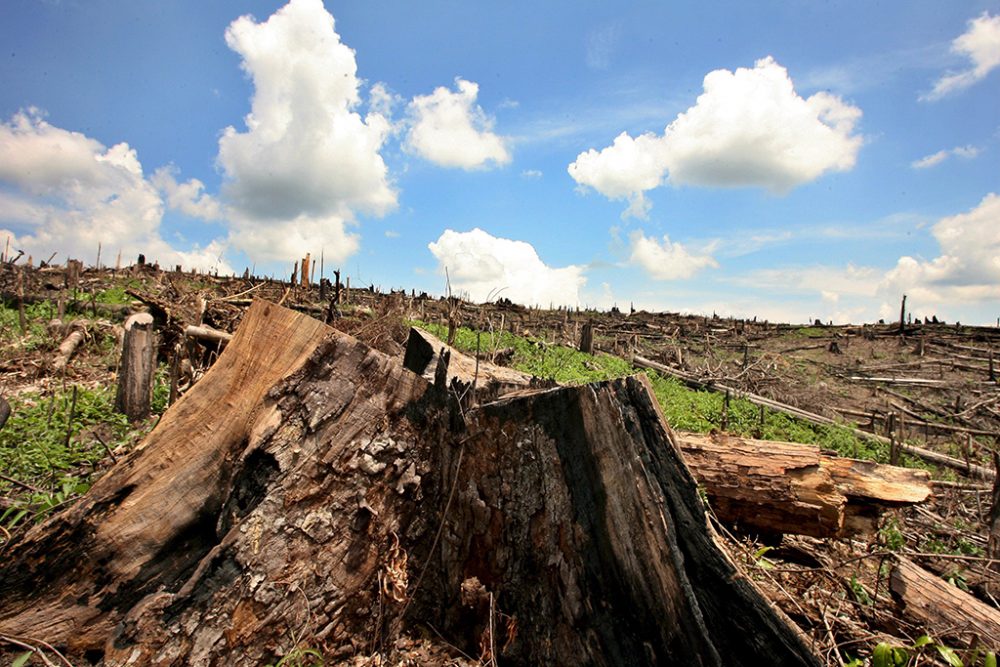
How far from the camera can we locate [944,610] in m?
2.96

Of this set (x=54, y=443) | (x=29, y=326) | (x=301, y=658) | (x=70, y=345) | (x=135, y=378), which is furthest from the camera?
(x=29, y=326)

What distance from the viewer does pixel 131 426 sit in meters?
5.32

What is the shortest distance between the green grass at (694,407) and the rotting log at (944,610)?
350 centimetres

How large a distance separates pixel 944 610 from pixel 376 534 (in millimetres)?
3300

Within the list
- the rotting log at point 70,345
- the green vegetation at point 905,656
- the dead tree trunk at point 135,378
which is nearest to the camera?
the green vegetation at point 905,656

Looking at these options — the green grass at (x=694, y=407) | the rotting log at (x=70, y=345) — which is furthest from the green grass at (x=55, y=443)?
the green grass at (x=694, y=407)

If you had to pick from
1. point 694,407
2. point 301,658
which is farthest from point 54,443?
point 694,407

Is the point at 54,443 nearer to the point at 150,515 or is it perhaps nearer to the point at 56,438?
the point at 56,438

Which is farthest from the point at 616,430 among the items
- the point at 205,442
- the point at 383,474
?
the point at 205,442

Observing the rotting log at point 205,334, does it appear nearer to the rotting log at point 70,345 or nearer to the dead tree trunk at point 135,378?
the dead tree trunk at point 135,378

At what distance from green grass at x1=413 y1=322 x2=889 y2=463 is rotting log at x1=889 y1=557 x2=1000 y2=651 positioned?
11.5 ft

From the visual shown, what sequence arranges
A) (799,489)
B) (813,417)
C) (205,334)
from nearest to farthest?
(799,489) → (205,334) → (813,417)

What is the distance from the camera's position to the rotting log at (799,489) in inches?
115

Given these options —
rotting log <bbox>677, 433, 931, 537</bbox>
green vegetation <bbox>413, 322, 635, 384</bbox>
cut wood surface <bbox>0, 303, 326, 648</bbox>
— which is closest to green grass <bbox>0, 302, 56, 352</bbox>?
green vegetation <bbox>413, 322, 635, 384</bbox>
